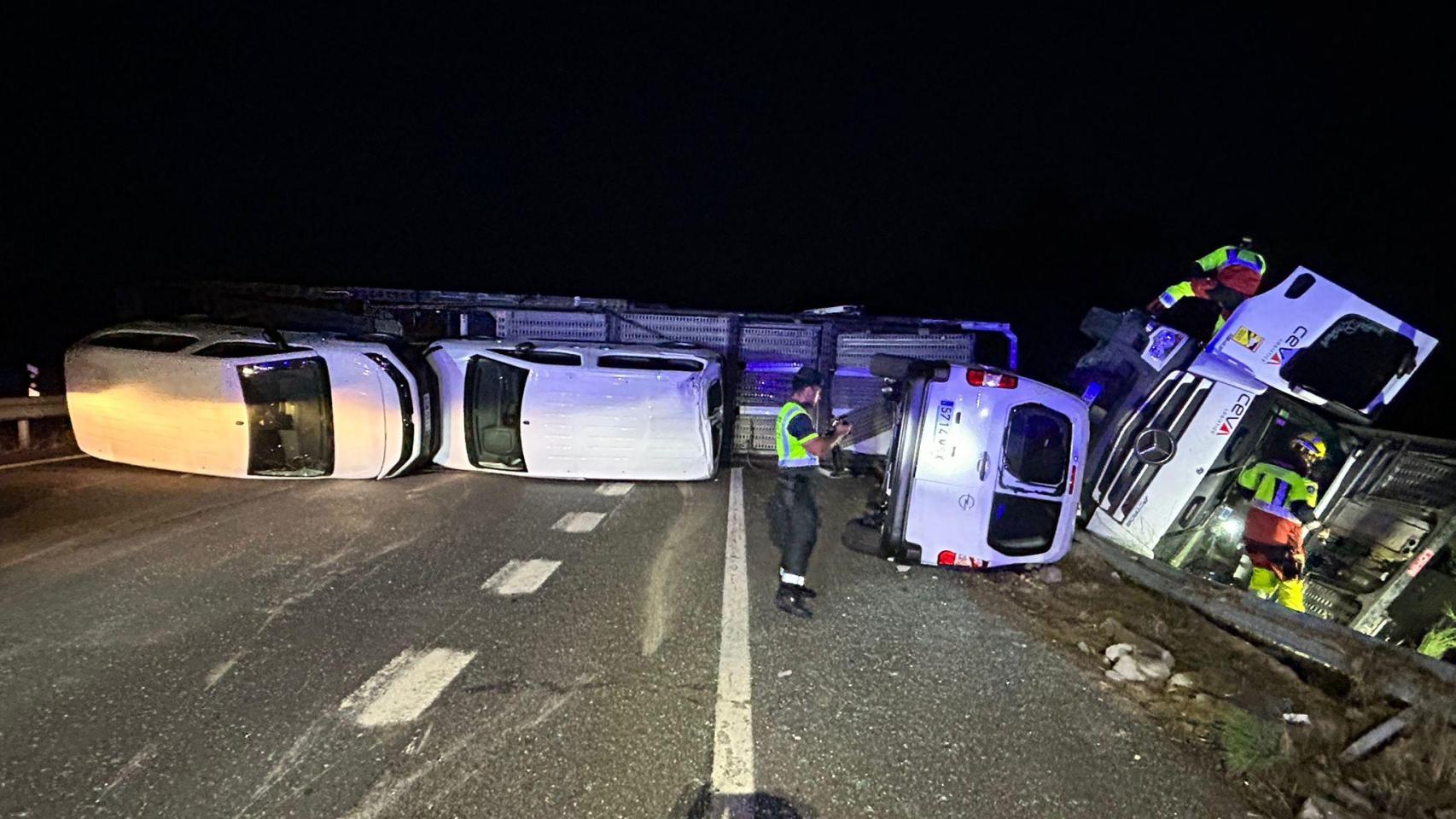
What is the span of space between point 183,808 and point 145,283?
10.4m

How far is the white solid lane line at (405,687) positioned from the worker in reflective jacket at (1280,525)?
610cm

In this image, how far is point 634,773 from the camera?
9.17ft

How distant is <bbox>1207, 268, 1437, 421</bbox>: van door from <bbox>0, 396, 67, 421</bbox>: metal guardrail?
39.6 ft

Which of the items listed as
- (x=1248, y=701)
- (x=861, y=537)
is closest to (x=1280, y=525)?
(x=1248, y=701)

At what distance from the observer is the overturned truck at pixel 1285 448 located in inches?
206

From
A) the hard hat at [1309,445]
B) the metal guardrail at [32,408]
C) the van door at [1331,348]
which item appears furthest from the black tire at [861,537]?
the metal guardrail at [32,408]

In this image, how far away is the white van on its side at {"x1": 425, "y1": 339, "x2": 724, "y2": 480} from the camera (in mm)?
7098

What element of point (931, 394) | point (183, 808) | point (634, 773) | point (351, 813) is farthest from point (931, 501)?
point (183, 808)

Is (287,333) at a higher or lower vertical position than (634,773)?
higher

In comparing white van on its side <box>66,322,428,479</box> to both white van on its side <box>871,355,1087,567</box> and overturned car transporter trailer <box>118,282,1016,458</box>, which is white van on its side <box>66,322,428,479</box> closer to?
overturned car transporter trailer <box>118,282,1016,458</box>

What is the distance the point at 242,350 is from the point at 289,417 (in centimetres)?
80

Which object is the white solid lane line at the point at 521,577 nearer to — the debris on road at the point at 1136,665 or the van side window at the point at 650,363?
the van side window at the point at 650,363

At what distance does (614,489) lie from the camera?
7.45 metres

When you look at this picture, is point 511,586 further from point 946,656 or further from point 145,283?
point 145,283
